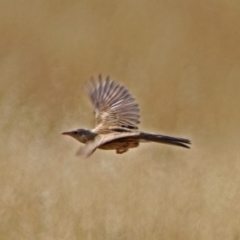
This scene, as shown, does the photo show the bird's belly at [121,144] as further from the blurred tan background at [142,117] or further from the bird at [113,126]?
the blurred tan background at [142,117]

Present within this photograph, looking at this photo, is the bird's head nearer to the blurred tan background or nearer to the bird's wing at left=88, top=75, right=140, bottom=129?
the bird's wing at left=88, top=75, right=140, bottom=129

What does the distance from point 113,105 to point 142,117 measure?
0.86m

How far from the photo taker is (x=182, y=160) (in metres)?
3.87

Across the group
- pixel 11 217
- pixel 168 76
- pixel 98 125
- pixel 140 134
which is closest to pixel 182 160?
pixel 168 76

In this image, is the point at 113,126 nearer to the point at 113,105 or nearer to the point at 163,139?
the point at 113,105

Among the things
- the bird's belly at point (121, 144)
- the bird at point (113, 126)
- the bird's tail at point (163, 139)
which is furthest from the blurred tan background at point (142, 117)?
the bird's tail at point (163, 139)

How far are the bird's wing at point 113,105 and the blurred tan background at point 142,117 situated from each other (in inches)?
26.0

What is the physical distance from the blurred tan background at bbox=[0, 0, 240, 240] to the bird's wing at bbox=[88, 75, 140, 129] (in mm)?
660

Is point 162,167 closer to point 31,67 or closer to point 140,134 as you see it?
point 31,67

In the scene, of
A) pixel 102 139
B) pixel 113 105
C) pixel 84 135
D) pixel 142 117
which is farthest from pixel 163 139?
pixel 142 117

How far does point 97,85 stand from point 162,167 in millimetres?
759

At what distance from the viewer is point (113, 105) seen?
307 cm

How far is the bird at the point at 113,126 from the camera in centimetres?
248

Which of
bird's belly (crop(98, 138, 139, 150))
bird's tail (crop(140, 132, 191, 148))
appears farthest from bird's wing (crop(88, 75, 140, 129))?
bird's tail (crop(140, 132, 191, 148))
